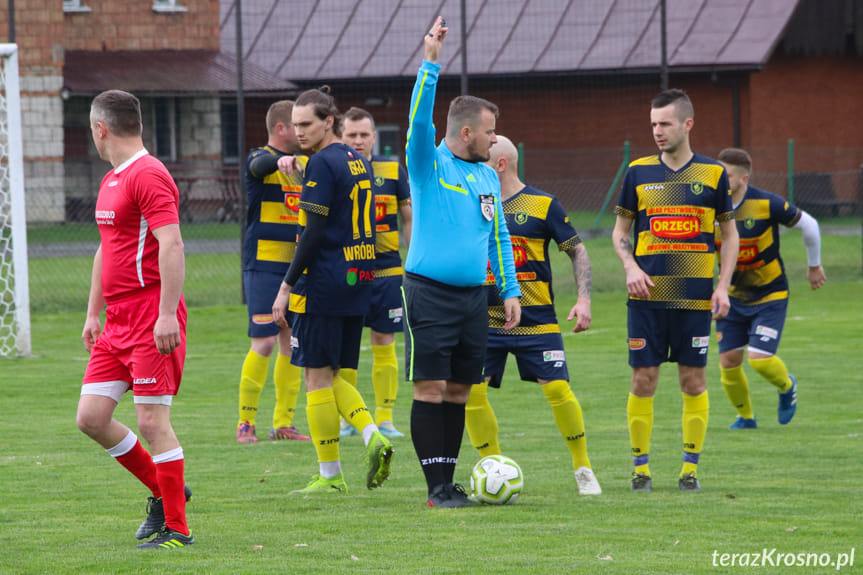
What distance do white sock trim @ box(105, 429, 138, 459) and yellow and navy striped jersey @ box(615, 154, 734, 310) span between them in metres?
2.96

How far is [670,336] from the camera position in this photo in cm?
707

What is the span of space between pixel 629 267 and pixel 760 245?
3.01m

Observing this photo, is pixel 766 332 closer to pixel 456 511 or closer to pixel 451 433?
pixel 451 433

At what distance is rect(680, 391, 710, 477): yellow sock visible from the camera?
7.00 m

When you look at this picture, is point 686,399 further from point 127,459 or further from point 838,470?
point 127,459

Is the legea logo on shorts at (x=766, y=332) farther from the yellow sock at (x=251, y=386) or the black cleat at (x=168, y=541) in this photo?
the black cleat at (x=168, y=541)

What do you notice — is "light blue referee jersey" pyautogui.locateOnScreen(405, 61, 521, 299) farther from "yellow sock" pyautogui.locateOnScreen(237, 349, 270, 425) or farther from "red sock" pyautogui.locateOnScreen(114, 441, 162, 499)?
"yellow sock" pyautogui.locateOnScreen(237, 349, 270, 425)

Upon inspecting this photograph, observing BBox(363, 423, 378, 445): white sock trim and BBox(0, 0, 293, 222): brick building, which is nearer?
BBox(363, 423, 378, 445): white sock trim

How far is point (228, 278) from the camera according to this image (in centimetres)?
2009

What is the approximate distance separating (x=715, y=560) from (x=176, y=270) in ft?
8.11

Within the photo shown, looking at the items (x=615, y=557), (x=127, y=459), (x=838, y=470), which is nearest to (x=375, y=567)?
(x=615, y=557)

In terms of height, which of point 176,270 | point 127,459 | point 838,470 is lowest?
point 838,470

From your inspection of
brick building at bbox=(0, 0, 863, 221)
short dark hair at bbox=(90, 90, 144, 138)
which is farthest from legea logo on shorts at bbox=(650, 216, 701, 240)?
brick building at bbox=(0, 0, 863, 221)

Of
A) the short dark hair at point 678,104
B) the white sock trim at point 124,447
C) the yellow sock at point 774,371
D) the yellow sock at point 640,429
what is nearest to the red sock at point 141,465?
the white sock trim at point 124,447
